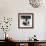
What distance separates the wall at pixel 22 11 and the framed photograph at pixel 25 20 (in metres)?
0.11

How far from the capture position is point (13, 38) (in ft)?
15.4

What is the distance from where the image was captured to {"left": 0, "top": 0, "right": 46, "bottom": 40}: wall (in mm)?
4715

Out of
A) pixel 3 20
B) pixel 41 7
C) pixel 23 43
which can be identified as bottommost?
pixel 23 43

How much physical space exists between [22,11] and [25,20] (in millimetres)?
335

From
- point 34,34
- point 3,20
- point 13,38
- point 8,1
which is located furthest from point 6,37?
point 8,1

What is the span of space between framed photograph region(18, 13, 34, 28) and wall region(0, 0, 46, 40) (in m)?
0.11

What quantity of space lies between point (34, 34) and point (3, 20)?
1191 millimetres

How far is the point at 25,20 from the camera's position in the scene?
4762 millimetres

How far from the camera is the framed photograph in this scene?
15.5ft

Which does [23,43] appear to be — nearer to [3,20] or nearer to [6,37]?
[6,37]

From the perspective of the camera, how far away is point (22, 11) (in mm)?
4738

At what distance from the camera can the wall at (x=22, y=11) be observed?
4.71 meters

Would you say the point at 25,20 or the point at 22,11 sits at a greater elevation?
the point at 22,11

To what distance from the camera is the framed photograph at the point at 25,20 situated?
4.73 m
